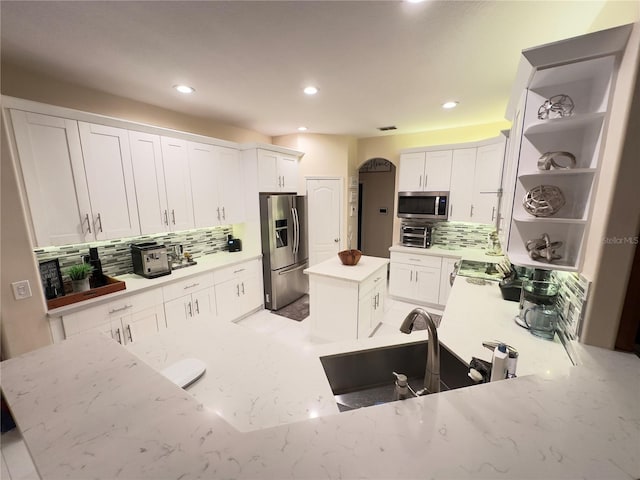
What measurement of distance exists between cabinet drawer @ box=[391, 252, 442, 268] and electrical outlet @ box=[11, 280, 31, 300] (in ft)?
12.8

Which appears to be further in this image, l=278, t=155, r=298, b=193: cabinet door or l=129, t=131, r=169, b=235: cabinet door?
l=278, t=155, r=298, b=193: cabinet door

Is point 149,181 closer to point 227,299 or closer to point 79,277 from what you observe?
point 79,277

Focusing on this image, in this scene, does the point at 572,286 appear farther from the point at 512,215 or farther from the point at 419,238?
the point at 419,238

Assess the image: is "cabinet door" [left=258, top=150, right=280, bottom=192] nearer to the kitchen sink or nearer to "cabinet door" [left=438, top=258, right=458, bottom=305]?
"cabinet door" [left=438, top=258, right=458, bottom=305]

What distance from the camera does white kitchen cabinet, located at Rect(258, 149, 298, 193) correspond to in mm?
3619

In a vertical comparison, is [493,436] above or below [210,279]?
above

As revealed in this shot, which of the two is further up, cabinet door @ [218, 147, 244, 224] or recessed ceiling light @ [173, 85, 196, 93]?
recessed ceiling light @ [173, 85, 196, 93]

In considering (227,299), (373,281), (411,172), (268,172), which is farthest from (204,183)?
(411,172)

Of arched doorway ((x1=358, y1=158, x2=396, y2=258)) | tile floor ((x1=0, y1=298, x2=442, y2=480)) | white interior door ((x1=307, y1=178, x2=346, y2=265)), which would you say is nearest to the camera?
tile floor ((x1=0, y1=298, x2=442, y2=480))

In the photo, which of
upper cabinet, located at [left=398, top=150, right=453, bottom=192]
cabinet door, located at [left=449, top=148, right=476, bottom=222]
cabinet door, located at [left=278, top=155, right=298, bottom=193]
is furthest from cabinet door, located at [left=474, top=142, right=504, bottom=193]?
cabinet door, located at [left=278, top=155, right=298, bottom=193]

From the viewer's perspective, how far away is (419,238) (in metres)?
3.98

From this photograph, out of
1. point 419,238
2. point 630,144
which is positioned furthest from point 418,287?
point 630,144

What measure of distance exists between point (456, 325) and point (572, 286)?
0.60 metres

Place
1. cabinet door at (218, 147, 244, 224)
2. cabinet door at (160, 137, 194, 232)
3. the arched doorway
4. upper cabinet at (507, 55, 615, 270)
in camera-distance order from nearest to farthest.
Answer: upper cabinet at (507, 55, 615, 270)
cabinet door at (160, 137, 194, 232)
cabinet door at (218, 147, 244, 224)
the arched doorway
